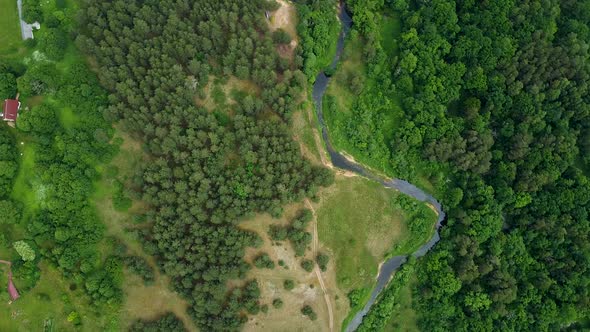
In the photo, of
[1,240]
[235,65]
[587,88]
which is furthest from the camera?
[587,88]

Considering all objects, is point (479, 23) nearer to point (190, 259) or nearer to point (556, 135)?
point (556, 135)

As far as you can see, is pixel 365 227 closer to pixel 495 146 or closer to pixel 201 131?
pixel 495 146

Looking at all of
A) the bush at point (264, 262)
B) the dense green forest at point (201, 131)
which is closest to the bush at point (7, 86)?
the dense green forest at point (201, 131)

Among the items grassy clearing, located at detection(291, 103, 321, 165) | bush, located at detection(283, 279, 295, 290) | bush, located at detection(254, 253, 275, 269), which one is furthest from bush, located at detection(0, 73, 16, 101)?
bush, located at detection(283, 279, 295, 290)

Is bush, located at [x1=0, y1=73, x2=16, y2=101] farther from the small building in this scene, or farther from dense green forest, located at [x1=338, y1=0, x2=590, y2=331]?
dense green forest, located at [x1=338, y1=0, x2=590, y2=331]

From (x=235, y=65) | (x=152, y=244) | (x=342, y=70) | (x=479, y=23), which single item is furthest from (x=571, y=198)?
(x=152, y=244)

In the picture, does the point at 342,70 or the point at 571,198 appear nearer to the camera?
the point at 571,198
